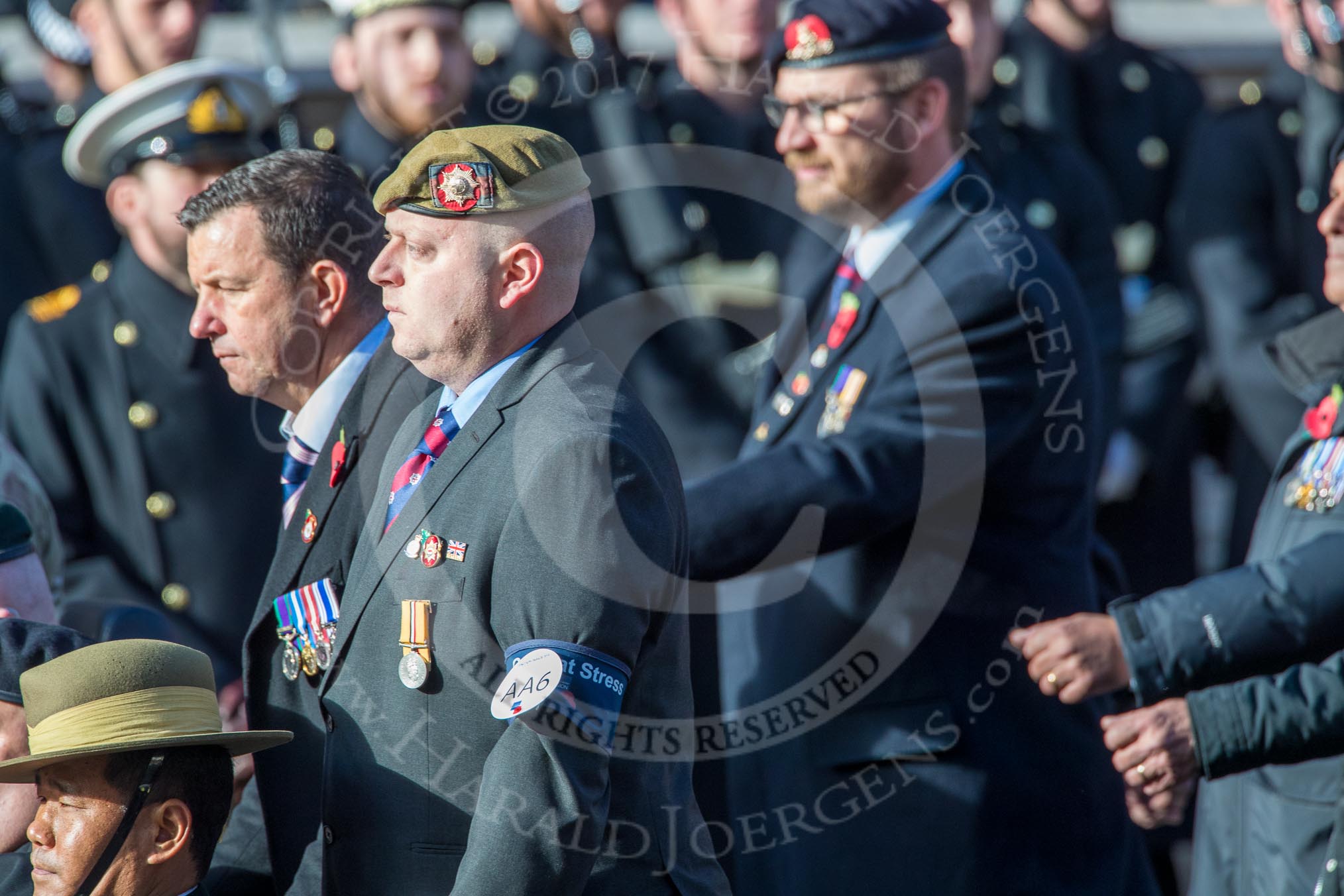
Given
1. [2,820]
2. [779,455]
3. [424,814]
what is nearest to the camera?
[424,814]

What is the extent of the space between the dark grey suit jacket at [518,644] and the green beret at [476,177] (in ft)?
0.71

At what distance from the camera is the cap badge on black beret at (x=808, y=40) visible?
12.6ft

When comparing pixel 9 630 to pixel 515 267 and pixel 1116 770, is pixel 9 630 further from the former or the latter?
pixel 1116 770

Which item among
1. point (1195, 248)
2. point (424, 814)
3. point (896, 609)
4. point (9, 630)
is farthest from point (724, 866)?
point (1195, 248)

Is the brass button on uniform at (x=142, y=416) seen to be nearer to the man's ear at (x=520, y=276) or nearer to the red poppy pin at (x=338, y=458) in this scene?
the red poppy pin at (x=338, y=458)

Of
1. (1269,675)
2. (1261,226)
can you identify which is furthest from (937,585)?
(1261,226)

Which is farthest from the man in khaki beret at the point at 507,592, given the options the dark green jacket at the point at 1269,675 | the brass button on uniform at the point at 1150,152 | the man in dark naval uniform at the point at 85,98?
the brass button on uniform at the point at 1150,152

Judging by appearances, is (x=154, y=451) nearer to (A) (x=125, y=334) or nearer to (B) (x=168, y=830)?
(A) (x=125, y=334)

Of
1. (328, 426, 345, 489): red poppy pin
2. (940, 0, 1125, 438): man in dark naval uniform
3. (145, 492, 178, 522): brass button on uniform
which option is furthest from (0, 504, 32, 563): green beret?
(940, 0, 1125, 438): man in dark naval uniform

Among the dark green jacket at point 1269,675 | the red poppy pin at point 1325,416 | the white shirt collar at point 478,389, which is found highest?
the white shirt collar at point 478,389

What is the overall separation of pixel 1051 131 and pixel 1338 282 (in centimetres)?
253

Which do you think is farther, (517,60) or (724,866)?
(517,60)

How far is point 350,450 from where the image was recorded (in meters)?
3.05

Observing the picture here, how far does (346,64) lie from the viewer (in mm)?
5922
